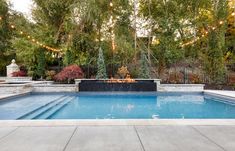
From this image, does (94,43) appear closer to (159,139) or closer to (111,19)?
(111,19)

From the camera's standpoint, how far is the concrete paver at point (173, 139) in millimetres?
3110

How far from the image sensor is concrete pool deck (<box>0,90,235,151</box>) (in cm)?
314

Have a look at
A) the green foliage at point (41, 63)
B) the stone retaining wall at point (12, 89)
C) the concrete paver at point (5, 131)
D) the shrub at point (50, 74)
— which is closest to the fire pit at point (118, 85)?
the stone retaining wall at point (12, 89)

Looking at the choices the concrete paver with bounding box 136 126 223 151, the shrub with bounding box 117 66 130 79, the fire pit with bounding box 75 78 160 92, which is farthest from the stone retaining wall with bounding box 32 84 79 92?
the concrete paver with bounding box 136 126 223 151

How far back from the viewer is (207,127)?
422 centimetres

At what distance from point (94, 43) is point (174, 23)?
5.28m

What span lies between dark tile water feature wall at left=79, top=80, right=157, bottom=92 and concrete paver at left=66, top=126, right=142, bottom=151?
758 cm

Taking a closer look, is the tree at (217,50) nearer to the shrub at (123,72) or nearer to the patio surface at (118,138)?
→ the shrub at (123,72)

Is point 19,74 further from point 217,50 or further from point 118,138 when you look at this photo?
point 118,138

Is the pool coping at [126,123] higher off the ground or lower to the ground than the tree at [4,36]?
lower

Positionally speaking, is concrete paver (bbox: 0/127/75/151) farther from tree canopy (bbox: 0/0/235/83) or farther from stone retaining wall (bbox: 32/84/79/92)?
tree canopy (bbox: 0/0/235/83)

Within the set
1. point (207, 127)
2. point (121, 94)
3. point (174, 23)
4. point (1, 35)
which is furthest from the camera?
point (1, 35)

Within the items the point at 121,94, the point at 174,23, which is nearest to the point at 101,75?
the point at 121,94

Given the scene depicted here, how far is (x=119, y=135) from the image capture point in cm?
372
